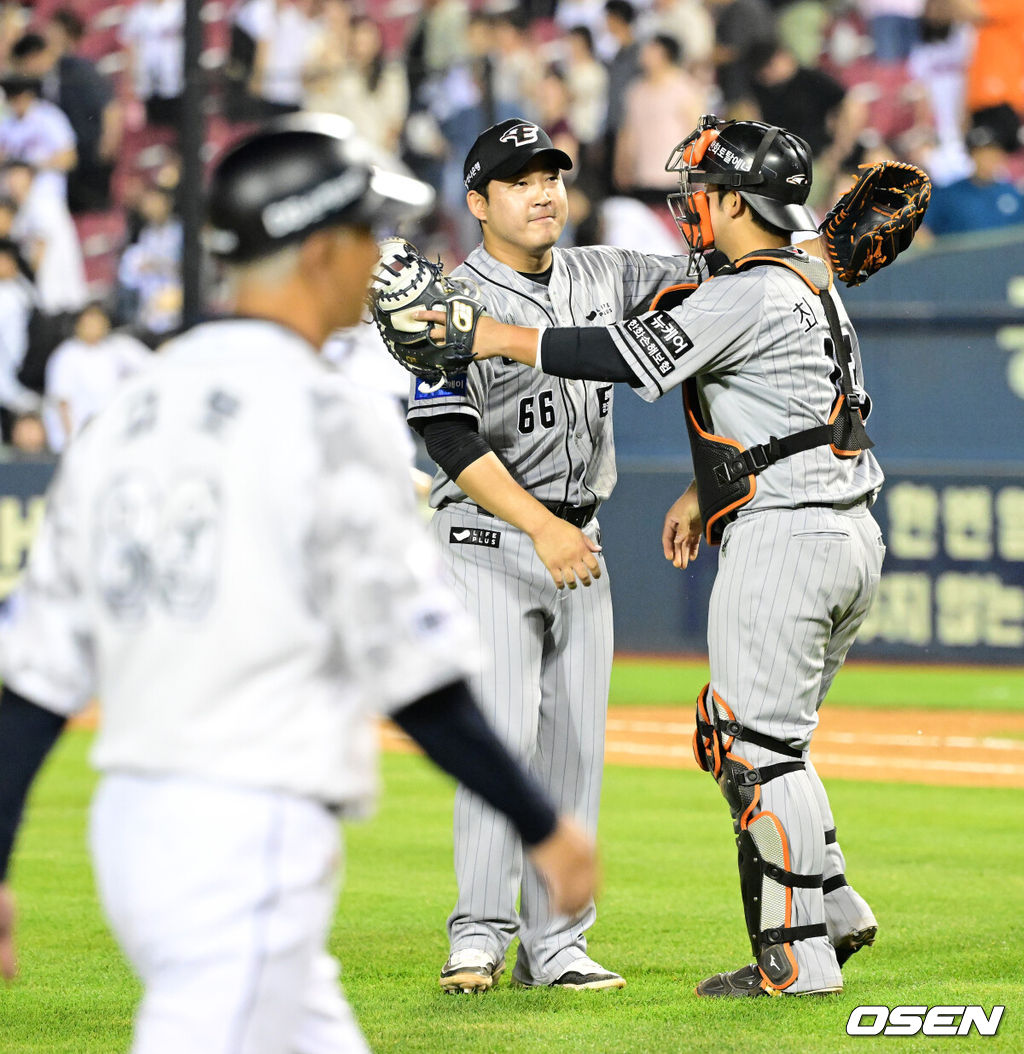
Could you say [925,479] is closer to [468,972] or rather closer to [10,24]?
[468,972]

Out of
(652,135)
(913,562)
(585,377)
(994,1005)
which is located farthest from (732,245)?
(652,135)

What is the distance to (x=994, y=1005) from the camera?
4.50m

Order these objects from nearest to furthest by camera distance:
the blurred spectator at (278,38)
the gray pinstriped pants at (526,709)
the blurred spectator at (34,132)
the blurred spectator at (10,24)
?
1. the gray pinstriped pants at (526,709)
2. the blurred spectator at (34,132)
3. the blurred spectator at (278,38)
4. the blurred spectator at (10,24)

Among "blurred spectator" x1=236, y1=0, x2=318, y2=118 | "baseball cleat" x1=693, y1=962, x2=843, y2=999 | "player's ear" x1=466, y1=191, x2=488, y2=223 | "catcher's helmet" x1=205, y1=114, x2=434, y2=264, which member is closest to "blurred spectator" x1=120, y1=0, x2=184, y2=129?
"blurred spectator" x1=236, y1=0, x2=318, y2=118

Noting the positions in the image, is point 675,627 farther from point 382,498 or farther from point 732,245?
point 382,498

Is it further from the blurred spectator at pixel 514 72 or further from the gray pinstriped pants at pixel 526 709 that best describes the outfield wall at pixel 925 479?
the gray pinstriped pants at pixel 526 709

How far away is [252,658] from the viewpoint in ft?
7.34

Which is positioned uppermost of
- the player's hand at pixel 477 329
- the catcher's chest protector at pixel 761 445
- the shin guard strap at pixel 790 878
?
the player's hand at pixel 477 329

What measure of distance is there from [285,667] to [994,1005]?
9.58 feet

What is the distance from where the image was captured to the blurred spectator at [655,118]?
15.1 m

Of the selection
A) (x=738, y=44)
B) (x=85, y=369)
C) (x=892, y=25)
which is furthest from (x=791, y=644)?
(x=892, y=25)

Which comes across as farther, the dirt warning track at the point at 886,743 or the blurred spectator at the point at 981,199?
the blurred spectator at the point at 981,199

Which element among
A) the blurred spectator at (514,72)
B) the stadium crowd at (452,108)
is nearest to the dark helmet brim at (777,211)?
the stadium crowd at (452,108)

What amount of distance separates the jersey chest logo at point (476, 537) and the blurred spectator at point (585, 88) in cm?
1132
